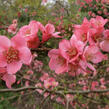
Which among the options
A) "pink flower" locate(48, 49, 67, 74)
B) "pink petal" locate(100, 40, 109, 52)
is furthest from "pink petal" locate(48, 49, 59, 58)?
"pink petal" locate(100, 40, 109, 52)

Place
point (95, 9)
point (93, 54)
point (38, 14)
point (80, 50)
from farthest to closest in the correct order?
point (38, 14) < point (95, 9) < point (93, 54) < point (80, 50)

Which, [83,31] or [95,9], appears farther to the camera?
[95,9]

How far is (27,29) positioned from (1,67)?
219mm

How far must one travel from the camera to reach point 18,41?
2.02 ft

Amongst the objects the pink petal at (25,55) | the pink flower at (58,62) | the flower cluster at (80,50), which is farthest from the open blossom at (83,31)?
the pink petal at (25,55)

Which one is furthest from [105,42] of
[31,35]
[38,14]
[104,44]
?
[38,14]

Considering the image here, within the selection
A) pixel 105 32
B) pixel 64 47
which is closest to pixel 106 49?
pixel 105 32

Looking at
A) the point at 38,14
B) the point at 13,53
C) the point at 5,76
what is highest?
the point at 38,14

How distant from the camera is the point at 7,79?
2.31 feet

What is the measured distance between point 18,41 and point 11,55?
0.08 metres

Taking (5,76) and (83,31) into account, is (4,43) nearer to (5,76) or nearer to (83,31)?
(5,76)

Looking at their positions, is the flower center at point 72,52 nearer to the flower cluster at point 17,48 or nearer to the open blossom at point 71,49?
the open blossom at point 71,49

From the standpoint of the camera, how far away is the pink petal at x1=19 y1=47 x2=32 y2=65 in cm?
60

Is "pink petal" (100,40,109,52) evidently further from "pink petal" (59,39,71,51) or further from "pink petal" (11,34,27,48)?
"pink petal" (11,34,27,48)
